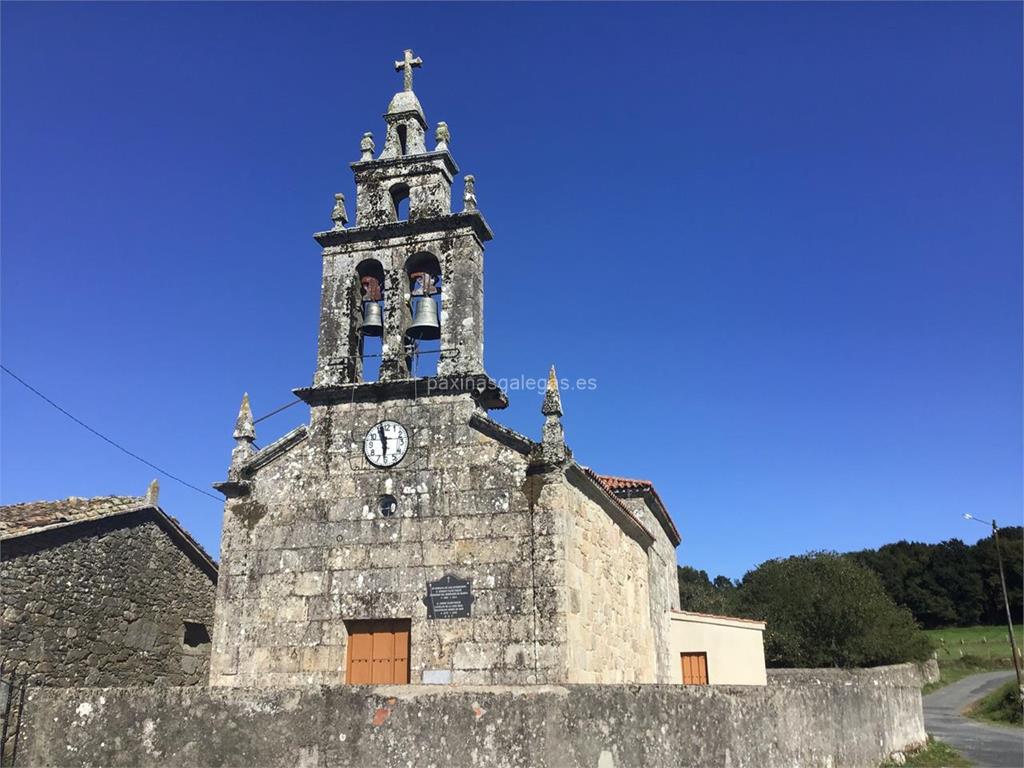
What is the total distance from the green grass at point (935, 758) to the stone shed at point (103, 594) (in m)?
12.7

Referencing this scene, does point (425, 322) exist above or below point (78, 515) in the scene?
above

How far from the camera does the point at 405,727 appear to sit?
5.26m

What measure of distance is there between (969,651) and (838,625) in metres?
25.7

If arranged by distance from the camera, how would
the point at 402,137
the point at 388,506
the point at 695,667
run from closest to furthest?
the point at 388,506
the point at 402,137
the point at 695,667

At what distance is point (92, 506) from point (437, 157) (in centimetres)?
889

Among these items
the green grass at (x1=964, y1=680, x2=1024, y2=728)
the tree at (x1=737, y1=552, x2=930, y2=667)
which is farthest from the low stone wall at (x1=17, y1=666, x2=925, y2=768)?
the tree at (x1=737, y1=552, x2=930, y2=667)

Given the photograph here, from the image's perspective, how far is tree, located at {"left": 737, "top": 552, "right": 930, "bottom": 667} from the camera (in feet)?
101

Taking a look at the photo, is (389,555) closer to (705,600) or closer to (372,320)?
(372,320)

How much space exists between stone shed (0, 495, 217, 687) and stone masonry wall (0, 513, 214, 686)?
0.06ft

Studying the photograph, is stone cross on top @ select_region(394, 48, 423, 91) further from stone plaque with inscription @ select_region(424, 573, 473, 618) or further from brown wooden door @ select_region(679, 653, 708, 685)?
brown wooden door @ select_region(679, 653, 708, 685)

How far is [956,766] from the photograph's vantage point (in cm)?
1317

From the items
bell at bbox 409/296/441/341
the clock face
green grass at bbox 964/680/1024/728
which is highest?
bell at bbox 409/296/441/341

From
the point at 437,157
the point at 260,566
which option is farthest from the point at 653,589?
the point at 437,157

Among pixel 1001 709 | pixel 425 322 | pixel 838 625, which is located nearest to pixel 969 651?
pixel 838 625
